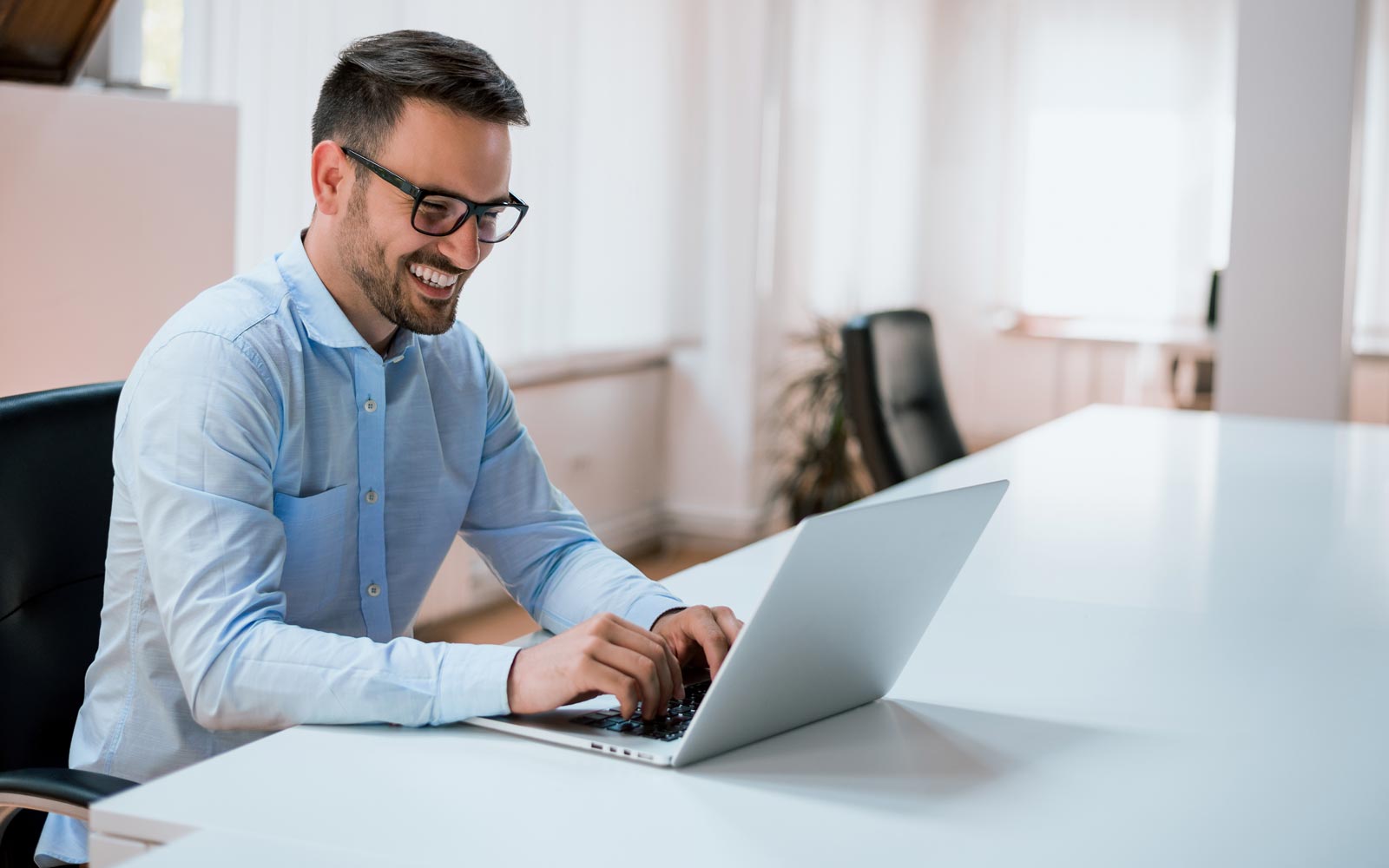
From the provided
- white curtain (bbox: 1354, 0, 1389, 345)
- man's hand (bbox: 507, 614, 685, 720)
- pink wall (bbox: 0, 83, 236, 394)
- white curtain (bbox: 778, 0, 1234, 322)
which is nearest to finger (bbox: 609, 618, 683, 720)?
man's hand (bbox: 507, 614, 685, 720)

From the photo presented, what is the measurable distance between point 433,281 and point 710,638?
0.46 meters

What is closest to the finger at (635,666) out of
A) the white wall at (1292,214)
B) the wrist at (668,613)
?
the wrist at (668,613)

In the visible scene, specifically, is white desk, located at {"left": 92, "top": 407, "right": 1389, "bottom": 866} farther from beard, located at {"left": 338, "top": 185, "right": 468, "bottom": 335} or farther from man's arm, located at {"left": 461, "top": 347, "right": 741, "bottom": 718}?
beard, located at {"left": 338, "top": 185, "right": 468, "bottom": 335}

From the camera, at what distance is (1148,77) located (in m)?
7.77

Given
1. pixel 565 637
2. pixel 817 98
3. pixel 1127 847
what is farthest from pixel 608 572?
pixel 817 98

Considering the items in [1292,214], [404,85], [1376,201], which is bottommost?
[404,85]

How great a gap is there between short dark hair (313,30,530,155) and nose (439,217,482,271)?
4.4 inches

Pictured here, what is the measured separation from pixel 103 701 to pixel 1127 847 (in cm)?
99

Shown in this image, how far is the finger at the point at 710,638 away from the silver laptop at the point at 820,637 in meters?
0.04

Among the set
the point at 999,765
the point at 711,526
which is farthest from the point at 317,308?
the point at 711,526

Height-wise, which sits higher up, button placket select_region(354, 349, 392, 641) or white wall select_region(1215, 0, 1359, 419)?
white wall select_region(1215, 0, 1359, 419)

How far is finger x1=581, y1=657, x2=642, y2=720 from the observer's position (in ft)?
3.75

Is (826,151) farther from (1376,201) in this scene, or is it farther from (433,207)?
(433,207)

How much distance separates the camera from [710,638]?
4.42 ft
